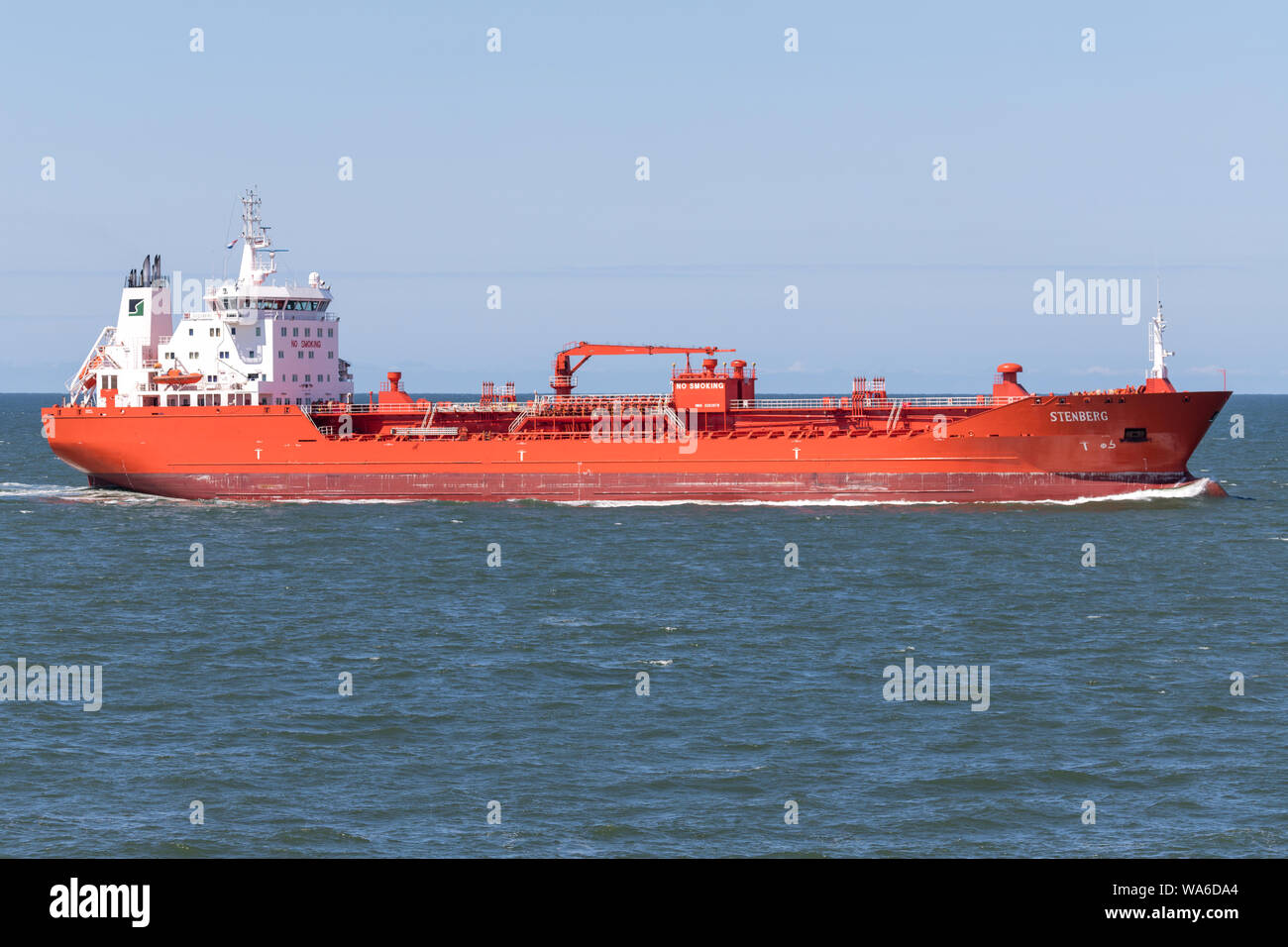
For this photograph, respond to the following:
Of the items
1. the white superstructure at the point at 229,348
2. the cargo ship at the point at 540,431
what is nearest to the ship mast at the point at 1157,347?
the cargo ship at the point at 540,431

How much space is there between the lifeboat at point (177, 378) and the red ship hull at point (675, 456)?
6.15 feet

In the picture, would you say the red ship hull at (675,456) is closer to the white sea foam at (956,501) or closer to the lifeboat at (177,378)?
the white sea foam at (956,501)

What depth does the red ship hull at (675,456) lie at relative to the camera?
157 ft

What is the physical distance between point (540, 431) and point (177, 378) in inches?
600

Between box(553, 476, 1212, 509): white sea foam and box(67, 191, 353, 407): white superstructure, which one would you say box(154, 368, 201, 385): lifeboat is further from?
box(553, 476, 1212, 509): white sea foam

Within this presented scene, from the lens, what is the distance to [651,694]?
77.0ft

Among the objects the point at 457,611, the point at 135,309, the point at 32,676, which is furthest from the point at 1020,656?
the point at 135,309

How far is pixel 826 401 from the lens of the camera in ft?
170

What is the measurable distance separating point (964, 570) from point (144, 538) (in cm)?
2696

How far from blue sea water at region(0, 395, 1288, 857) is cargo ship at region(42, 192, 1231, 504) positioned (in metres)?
4.61

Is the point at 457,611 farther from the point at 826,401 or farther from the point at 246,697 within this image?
the point at 826,401

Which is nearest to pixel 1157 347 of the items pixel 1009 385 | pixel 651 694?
pixel 1009 385

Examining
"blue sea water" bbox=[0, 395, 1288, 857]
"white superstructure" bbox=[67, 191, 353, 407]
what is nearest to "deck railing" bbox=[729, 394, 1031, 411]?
"blue sea water" bbox=[0, 395, 1288, 857]

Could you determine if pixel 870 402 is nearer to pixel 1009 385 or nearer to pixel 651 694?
pixel 1009 385
